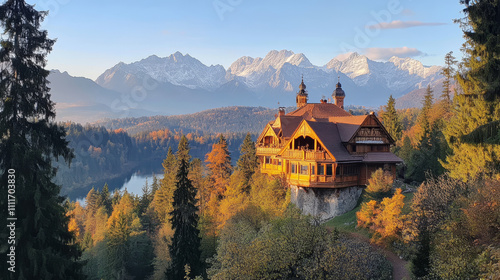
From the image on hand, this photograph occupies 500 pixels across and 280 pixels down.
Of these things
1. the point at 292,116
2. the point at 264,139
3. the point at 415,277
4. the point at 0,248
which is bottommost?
the point at 415,277

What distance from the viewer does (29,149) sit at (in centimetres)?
1725

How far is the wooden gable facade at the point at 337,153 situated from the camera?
3484 cm

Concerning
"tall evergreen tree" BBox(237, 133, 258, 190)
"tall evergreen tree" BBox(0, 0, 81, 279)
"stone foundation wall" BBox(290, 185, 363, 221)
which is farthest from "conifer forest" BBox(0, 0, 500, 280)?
"tall evergreen tree" BBox(237, 133, 258, 190)

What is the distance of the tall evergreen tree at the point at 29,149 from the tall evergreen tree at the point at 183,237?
1652 cm

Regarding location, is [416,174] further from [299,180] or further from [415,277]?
[415,277]

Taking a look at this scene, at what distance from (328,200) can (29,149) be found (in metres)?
26.7

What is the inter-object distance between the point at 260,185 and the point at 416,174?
57.1 ft

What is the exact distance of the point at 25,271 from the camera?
53.9 ft

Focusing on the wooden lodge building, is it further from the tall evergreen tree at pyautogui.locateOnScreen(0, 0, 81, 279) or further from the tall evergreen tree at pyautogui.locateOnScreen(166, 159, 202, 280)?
the tall evergreen tree at pyautogui.locateOnScreen(0, 0, 81, 279)

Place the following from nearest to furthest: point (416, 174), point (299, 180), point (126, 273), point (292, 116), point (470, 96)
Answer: point (470, 96) < point (299, 180) < point (416, 174) < point (292, 116) < point (126, 273)

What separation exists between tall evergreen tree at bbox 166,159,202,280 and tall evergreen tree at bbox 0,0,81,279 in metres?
16.5

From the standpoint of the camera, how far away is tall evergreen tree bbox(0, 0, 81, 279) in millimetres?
16641

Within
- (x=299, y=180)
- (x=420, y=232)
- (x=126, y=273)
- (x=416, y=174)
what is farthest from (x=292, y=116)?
(x=126, y=273)

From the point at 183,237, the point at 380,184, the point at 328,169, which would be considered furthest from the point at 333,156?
the point at 183,237
